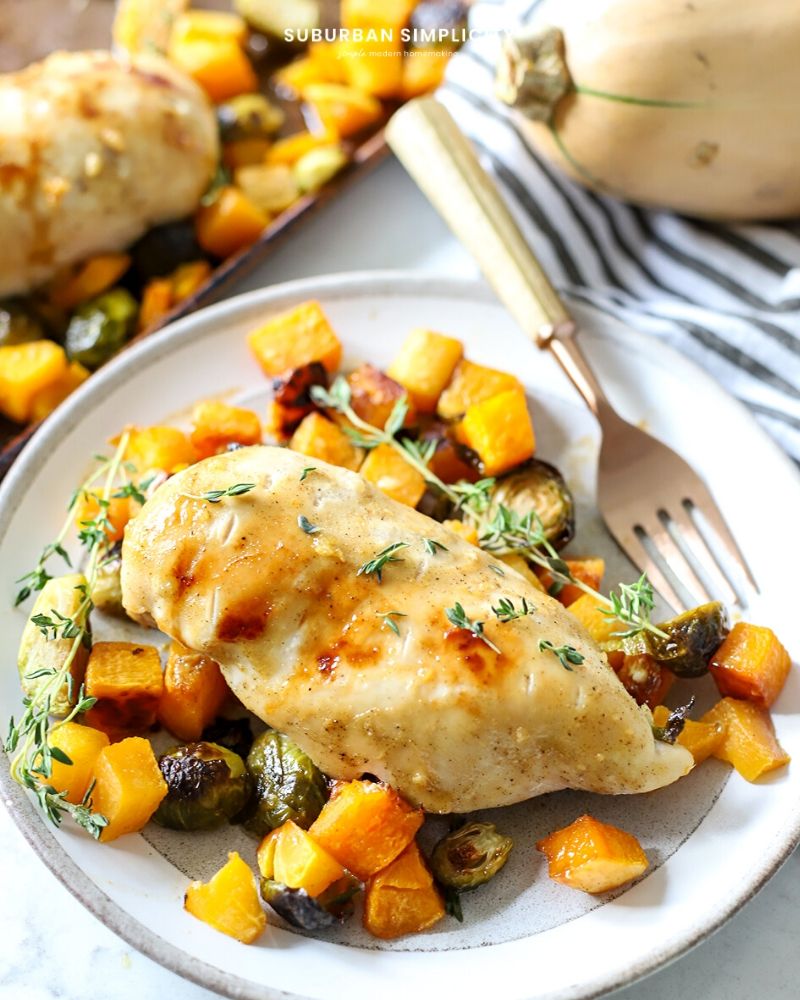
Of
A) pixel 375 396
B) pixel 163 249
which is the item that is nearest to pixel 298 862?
pixel 375 396

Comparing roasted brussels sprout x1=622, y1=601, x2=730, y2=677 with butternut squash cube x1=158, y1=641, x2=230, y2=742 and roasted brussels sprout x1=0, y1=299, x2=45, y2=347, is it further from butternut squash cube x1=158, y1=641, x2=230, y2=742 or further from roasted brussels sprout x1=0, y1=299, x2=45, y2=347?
roasted brussels sprout x1=0, y1=299, x2=45, y2=347

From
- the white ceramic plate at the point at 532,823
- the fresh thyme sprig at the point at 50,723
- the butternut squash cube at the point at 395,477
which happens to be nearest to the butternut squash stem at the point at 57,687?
the fresh thyme sprig at the point at 50,723

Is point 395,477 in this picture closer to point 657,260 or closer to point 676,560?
point 676,560

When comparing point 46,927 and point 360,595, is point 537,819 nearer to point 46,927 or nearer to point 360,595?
point 360,595

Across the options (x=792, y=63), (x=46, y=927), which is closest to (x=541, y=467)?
(x=792, y=63)

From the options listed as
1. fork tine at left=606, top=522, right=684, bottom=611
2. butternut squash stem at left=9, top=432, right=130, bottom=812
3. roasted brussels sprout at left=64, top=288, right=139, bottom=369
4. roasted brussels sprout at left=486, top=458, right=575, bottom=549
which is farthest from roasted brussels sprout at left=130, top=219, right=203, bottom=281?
fork tine at left=606, top=522, right=684, bottom=611

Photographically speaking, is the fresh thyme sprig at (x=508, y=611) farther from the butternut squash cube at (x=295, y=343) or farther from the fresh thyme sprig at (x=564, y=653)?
the butternut squash cube at (x=295, y=343)

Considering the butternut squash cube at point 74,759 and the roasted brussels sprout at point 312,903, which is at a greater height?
the butternut squash cube at point 74,759
